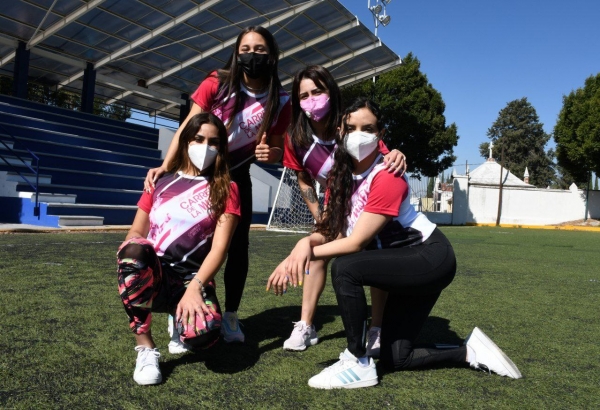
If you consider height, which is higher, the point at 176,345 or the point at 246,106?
the point at 246,106

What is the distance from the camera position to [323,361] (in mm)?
2445

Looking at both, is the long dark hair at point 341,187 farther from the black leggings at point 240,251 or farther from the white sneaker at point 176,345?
the white sneaker at point 176,345

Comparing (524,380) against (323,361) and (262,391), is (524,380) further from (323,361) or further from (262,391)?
(262,391)

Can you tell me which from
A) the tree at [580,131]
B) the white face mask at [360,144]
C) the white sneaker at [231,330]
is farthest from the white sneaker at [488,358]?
the tree at [580,131]

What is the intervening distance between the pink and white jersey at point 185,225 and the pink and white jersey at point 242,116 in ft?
1.32

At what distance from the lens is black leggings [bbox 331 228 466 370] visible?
2160mm

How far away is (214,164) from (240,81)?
57cm

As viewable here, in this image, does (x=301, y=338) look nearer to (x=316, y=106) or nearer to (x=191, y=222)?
(x=191, y=222)

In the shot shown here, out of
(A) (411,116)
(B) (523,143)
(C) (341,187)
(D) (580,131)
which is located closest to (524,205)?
(D) (580,131)

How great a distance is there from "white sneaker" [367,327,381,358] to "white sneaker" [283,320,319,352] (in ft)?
0.95

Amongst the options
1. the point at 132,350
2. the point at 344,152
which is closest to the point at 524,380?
the point at 344,152

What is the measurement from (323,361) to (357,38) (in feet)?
55.4

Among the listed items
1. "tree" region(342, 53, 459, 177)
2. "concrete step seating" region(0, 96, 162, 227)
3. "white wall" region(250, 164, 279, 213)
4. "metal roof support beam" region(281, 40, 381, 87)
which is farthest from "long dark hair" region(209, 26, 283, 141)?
"tree" region(342, 53, 459, 177)

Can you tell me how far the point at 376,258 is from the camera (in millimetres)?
2213
